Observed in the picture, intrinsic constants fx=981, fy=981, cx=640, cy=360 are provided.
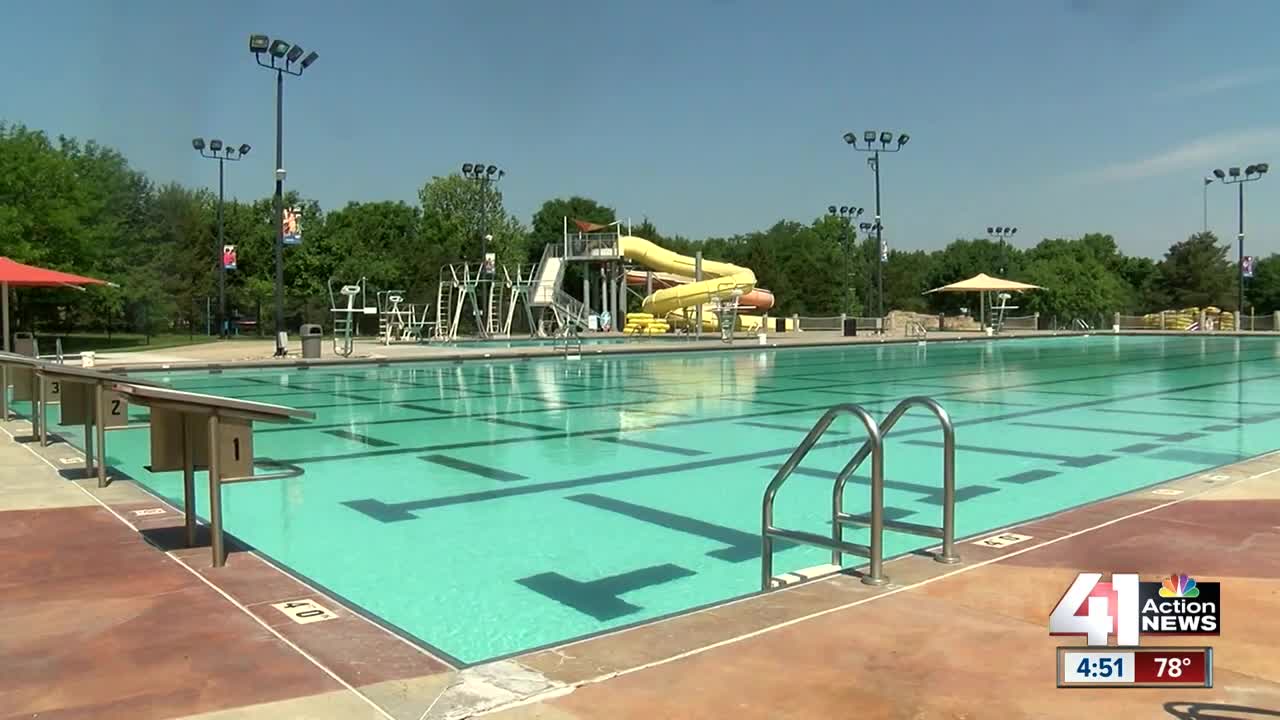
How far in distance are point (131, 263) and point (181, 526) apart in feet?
138

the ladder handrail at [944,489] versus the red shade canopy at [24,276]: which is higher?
the red shade canopy at [24,276]

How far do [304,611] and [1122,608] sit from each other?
334cm

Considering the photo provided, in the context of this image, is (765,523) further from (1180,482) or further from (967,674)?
(1180,482)

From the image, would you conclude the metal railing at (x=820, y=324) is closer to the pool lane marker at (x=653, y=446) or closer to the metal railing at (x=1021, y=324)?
the metal railing at (x=1021, y=324)

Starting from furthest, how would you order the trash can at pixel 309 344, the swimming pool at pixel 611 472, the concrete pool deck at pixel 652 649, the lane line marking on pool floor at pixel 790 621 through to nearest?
the trash can at pixel 309 344
the swimming pool at pixel 611 472
the lane line marking on pool floor at pixel 790 621
the concrete pool deck at pixel 652 649

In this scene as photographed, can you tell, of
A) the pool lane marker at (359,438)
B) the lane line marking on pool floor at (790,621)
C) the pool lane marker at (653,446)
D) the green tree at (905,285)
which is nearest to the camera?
the lane line marking on pool floor at (790,621)

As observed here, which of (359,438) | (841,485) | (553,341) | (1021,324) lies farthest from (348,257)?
(841,485)

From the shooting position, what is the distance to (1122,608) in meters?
3.35

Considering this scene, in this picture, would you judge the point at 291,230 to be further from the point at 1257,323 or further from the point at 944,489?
the point at 1257,323

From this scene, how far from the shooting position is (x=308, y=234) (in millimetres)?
56281

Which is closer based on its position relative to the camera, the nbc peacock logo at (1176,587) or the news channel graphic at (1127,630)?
the news channel graphic at (1127,630)

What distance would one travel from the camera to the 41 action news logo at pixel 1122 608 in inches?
133

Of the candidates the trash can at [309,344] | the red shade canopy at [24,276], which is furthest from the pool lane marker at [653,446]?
the red shade canopy at [24,276]

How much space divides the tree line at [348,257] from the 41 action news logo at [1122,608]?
110 feet
